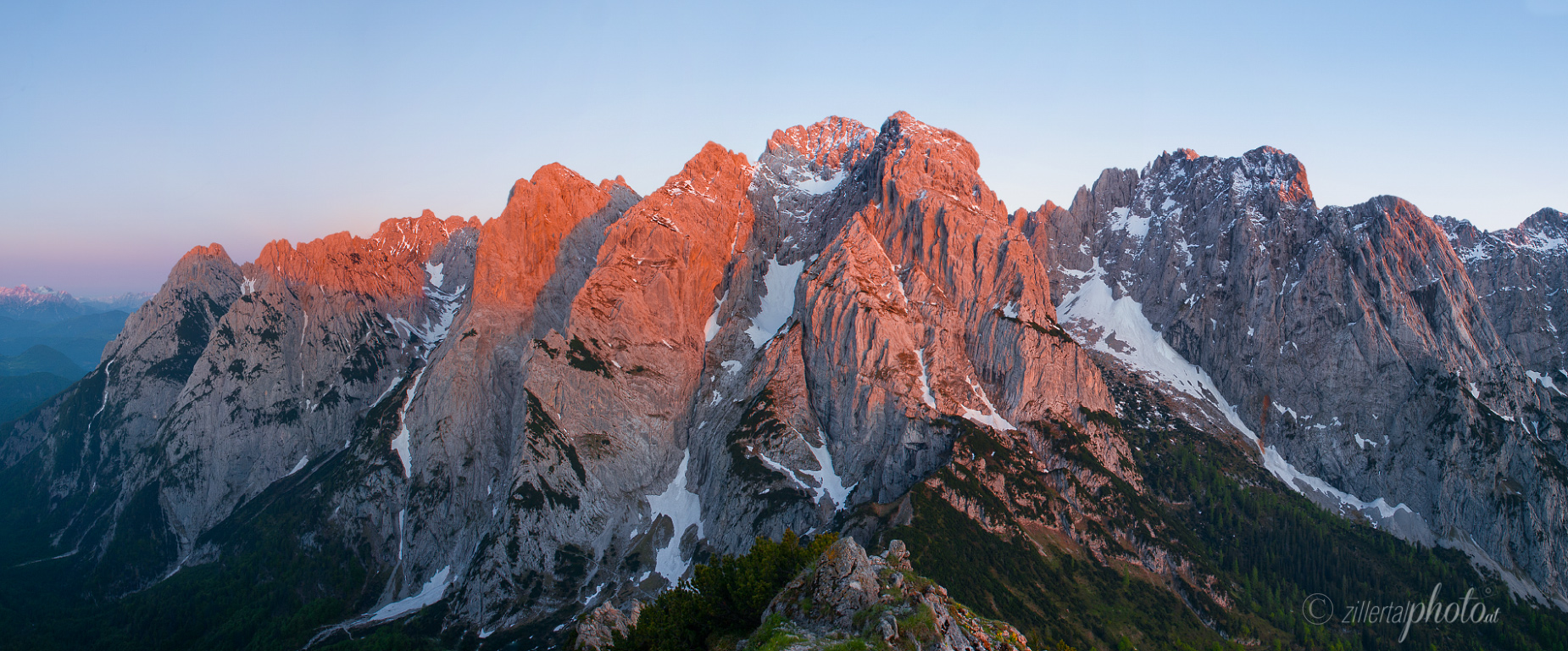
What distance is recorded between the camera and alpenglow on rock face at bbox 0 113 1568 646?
13612cm

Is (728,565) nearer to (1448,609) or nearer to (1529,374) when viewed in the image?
(1448,609)

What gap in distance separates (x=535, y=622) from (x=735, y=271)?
3578 inches

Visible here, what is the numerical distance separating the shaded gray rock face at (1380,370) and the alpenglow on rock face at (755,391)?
59 cm

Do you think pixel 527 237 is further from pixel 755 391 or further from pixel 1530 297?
pixel 1530 297

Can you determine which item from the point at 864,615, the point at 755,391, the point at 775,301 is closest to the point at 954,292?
the point at 775,301

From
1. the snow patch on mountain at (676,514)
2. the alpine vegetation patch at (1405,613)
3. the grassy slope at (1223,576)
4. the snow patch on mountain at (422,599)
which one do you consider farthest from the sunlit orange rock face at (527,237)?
the alpine vegetation patch at (1405,613)

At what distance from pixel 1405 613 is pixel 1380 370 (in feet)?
194

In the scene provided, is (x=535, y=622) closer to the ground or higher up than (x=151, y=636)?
higher up

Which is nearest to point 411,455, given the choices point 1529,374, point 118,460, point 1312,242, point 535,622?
point 535,622

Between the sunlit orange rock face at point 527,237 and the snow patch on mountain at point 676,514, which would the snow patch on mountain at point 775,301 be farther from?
the sunlit orange rock face at point 527,237

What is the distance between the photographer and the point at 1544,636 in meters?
121

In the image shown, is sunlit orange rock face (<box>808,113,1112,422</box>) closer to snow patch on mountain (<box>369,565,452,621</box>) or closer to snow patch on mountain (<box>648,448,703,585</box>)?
snow patch on mountain (<box>648,448,703,585</box>)

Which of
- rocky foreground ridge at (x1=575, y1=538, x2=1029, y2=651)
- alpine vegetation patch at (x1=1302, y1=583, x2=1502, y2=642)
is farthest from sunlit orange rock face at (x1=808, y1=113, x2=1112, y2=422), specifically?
rocky foreground ridge at (x1=575, y1=538, x2=1029, y2=651)

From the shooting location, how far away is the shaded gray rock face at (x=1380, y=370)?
14488cm
